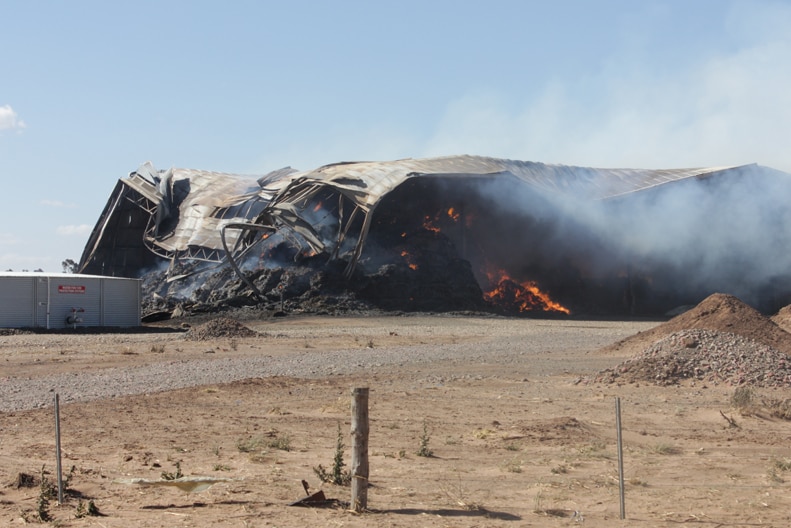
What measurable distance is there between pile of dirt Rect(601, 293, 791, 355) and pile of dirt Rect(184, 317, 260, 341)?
13627 mm

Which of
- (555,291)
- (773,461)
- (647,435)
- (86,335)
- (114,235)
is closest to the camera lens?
(773,461)

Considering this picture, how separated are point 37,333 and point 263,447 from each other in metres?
27.6

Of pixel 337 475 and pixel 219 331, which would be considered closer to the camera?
pixel 337 475

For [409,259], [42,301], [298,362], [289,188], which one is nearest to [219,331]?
[42,301]

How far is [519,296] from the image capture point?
55.1m

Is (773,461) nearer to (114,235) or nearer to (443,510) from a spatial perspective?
(443,510)

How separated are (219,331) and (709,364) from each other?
19.2 metres

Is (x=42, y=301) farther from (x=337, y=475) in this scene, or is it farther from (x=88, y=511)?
(x=88, y=511)

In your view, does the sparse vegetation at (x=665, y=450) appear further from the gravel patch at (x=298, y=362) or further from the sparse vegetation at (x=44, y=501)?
the gravel patch at (x=298, y=362)

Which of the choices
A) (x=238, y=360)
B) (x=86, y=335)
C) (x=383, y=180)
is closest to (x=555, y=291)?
(x=383, y=180)

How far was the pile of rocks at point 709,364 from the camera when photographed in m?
18.5

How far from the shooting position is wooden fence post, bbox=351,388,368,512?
8172 mm

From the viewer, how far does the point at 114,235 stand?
69438 millimetres

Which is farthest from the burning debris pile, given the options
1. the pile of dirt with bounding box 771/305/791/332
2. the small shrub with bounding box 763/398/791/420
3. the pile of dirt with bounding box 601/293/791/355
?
the pile of dirt with bounding box 771/305/791/332
